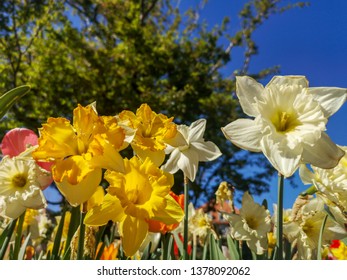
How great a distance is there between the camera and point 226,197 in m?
0.86

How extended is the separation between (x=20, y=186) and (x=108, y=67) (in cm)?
579

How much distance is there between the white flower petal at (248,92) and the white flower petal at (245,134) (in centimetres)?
2

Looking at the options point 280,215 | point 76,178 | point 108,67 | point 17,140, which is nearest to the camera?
point 76,178

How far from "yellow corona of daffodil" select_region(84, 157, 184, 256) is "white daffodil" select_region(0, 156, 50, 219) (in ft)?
0.50

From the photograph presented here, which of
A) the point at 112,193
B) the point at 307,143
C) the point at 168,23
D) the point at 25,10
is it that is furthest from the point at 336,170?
the point at 168,23

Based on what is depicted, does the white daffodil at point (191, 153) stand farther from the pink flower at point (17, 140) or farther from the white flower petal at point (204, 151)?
the pink flower at point (17, 140)

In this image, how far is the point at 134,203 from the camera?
17.5 inches

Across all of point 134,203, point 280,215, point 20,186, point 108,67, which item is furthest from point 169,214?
point 108,67

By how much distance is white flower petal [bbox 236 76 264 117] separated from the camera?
0.48m

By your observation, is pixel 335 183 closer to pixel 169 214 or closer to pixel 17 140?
pixel 169 214

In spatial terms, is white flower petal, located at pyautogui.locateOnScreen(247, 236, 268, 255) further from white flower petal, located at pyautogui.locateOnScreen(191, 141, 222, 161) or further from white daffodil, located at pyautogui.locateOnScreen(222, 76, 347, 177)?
white daffodil, located at pyautogui.locateOnScreen(222, 76, 347, 177)

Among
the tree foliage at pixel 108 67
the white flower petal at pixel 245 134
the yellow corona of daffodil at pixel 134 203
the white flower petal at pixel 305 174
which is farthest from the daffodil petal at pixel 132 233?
the tree foliage at pixel 108 67

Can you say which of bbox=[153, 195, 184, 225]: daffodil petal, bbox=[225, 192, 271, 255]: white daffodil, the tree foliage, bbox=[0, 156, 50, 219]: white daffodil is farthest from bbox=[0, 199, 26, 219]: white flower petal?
the tree foliage
